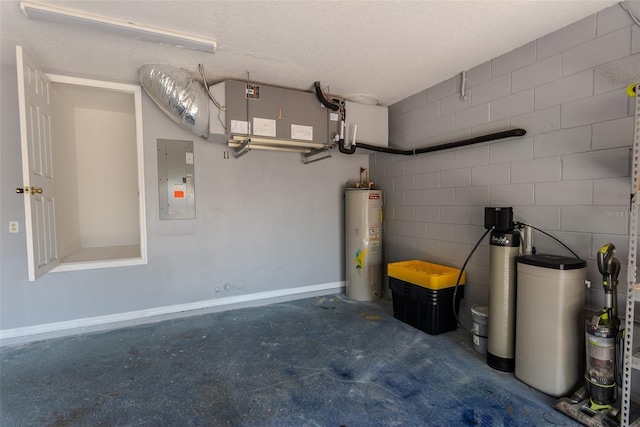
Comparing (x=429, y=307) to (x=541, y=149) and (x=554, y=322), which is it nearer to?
(x=554, y=322)

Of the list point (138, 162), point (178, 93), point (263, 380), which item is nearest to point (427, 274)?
point (263, 380)

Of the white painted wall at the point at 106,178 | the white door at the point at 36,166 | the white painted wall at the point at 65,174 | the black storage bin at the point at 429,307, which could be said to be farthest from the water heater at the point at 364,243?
the white painted wall at the point at 106,178

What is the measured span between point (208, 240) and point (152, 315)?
975 millimetres

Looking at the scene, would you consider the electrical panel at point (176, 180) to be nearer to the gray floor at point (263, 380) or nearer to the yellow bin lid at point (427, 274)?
the gray floor at point (263, 380)

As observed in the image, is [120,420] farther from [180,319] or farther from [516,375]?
[516,375]

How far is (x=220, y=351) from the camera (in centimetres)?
254

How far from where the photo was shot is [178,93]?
2812 millimetres

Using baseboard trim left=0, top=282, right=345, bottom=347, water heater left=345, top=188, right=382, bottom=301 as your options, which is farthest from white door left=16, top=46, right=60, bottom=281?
water heater left=345, top=188, right=382, bottom=301

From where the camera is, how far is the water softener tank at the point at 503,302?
7.18ft

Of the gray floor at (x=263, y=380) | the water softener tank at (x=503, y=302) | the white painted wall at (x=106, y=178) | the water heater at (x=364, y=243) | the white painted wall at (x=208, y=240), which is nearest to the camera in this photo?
the gray floor at (x=263, y=380)

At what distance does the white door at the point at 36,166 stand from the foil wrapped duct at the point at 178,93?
0.82m

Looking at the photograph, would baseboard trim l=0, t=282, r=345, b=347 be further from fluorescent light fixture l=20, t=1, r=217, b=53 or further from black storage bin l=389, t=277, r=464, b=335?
fluorescent light fixture l=20, t=1, r=217, b=53

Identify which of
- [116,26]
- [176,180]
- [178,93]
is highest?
[116,26]

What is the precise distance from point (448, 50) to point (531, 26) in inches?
22.9
